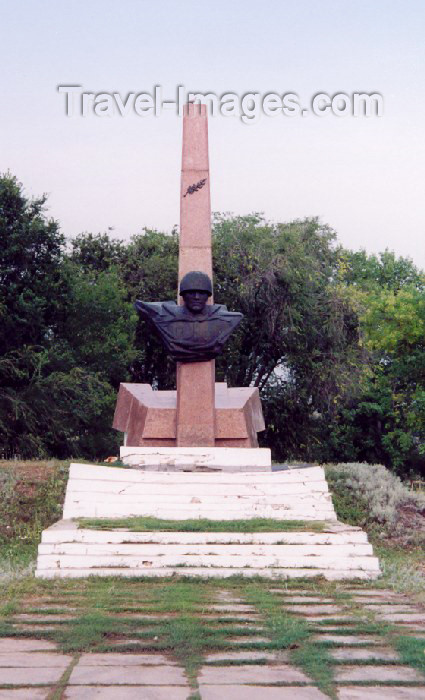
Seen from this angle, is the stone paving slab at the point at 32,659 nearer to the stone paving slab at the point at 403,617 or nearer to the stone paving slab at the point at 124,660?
the stone paving slab at the point at 124,660

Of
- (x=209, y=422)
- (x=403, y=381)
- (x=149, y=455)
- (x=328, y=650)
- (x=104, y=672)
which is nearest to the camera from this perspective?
(x=104, y=672)

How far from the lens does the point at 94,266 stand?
29594mm

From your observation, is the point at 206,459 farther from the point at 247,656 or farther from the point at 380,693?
the point at 380,693

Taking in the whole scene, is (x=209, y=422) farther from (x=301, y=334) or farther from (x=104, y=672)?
(x=301, y=334)

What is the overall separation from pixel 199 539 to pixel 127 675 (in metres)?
3.82

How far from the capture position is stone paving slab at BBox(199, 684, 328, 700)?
3805mm

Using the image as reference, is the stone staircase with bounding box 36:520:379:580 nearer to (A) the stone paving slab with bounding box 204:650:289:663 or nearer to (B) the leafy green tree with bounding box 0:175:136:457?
(A) the stone paving slab with bounding box 204:650:289:663

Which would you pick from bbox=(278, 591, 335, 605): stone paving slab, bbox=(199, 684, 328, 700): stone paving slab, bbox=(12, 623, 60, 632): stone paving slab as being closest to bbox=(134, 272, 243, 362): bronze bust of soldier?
bbox=(278, 591, 335, 605): stone paving slab

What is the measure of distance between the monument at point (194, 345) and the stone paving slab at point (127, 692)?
28.3 feet

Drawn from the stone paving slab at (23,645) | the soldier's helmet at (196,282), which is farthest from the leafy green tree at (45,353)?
the stone paving slab at (23,645)

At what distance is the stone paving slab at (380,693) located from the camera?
3820 millimetres

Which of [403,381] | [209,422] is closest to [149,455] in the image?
[209,422]

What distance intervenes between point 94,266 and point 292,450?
29.9ft

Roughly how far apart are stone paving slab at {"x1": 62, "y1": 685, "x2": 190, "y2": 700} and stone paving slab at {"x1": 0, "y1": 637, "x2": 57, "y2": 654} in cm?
85
